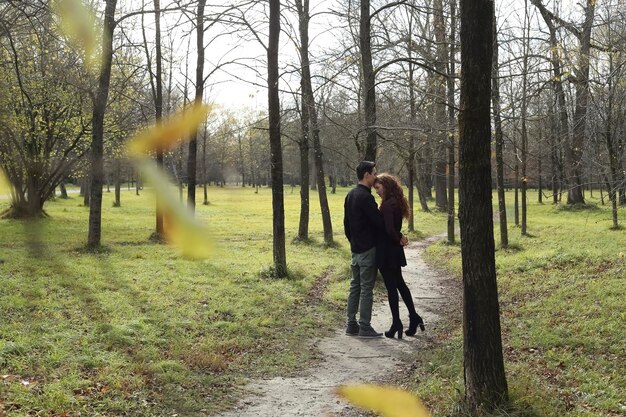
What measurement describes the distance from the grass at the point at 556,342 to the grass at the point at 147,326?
1792 millimetres

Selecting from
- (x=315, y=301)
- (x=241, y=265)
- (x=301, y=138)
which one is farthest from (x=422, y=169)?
(x=315, y=301)

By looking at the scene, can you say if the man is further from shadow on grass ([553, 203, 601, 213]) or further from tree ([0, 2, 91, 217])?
shadow on grass ([553, 203, 601, 213])

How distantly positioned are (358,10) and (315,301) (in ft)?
20.1

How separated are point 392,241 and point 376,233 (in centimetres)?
23

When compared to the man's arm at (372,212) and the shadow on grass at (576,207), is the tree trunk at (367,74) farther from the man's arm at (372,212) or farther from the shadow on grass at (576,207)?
the shadow on grass at (576,207)

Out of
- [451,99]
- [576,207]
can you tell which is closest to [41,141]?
[451,99]

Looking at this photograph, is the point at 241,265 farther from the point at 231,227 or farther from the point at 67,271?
the point at 231,227

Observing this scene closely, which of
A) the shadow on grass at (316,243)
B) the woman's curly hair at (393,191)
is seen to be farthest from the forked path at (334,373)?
the shadow on grass at (316,243)

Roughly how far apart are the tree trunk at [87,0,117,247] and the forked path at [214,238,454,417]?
8726 mm

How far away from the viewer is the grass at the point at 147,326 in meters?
4.91

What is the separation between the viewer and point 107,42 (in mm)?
12617

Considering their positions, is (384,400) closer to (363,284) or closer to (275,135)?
(363,284)

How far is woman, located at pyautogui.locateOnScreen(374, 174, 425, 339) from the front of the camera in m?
6.87

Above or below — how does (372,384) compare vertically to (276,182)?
below
